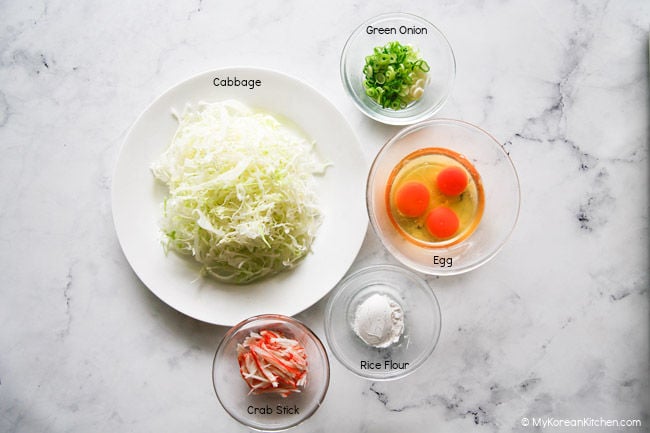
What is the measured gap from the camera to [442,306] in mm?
2049

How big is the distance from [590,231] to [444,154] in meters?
0.67

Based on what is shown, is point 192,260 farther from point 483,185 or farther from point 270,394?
point 483,185

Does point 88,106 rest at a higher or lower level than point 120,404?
higher

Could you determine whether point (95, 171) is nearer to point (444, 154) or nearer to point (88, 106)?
point (88, 106)

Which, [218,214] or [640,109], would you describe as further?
[640,109]

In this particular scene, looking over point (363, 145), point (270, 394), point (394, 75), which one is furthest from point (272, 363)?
point (394, 75)

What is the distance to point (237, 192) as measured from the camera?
6.01 feet

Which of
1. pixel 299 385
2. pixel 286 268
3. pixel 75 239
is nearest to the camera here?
pixel 299 385

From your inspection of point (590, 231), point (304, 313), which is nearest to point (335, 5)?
point (304, 313)

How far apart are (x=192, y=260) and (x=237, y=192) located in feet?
1.10

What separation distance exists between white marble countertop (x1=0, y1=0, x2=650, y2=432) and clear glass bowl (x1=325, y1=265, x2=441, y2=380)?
90 mm

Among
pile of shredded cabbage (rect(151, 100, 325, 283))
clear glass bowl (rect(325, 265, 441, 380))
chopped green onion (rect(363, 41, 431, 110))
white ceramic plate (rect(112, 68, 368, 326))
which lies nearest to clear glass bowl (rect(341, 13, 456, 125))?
chopped green onion (rect(363, 41, 431, 110))

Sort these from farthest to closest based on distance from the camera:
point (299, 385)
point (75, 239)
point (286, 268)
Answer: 1. point (75, 239)
2. point (286, 268)
3. point (299, 385)

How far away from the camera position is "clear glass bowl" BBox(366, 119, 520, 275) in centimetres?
196
